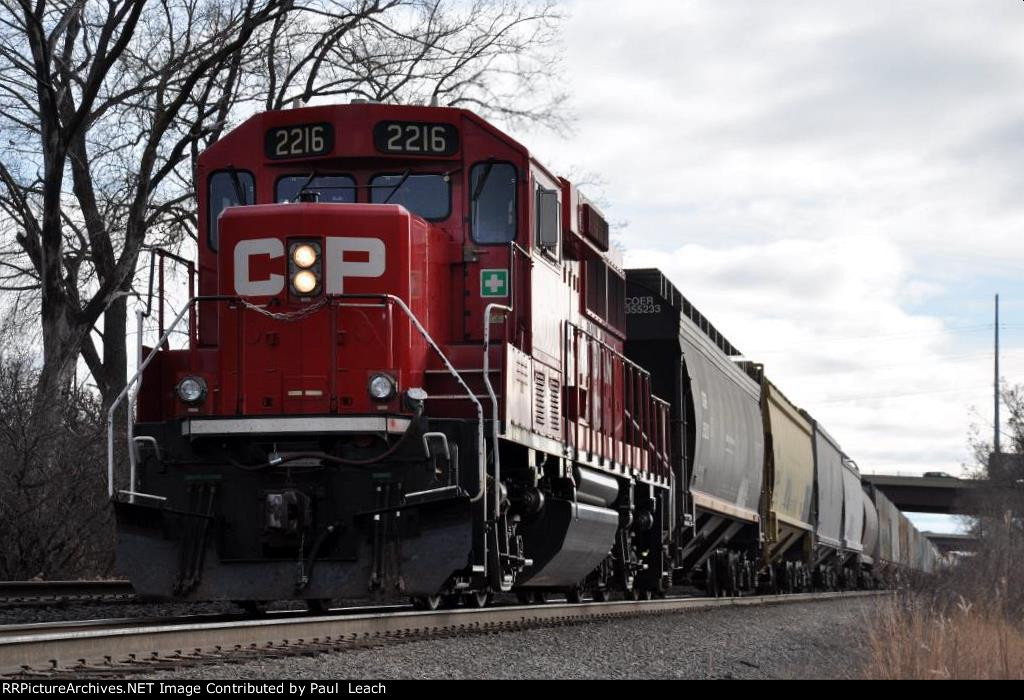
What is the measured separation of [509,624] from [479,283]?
2464mm

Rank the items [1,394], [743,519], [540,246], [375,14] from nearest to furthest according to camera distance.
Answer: [540,246] < [1,394] < [743,519] < [375,14]

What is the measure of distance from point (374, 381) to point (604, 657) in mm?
2531

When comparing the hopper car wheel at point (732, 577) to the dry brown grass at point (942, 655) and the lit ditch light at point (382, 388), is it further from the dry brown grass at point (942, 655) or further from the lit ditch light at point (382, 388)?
the lit ditch light at point (382, 388)

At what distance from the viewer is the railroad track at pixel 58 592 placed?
11.9 meters

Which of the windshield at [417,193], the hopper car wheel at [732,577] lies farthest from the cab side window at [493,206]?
the hopper car wheel at [732,577]

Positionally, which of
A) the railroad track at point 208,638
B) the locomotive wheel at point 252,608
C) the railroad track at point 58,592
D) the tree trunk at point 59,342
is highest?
the tree trunk at point 59,342

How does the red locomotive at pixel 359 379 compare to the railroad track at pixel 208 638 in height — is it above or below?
above

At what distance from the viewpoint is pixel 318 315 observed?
980 centimetres

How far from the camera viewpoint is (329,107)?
35.2 feet

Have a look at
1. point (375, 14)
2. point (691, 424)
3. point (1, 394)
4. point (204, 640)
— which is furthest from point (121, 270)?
point (204, 640)

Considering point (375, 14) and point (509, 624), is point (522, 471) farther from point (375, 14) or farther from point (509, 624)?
point (375, 14)
